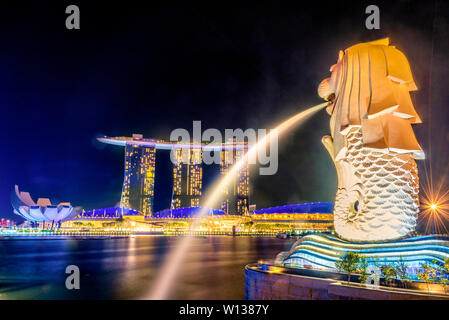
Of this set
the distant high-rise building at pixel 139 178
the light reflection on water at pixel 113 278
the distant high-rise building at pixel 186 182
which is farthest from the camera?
the distant high-rise building at pixel 186 182

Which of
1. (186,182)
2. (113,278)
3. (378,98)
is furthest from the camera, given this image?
(186,182)

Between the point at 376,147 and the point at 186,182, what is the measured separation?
105065 mm

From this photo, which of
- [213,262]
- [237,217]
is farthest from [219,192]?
[213,262]

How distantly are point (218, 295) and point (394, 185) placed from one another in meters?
6.91

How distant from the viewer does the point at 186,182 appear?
115 m

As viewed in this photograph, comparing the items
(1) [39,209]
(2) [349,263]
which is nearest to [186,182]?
(1) [39,209]

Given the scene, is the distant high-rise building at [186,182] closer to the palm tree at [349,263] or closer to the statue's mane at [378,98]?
the statue's mane at [378,98]

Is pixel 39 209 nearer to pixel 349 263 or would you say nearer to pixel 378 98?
pixel 349 263

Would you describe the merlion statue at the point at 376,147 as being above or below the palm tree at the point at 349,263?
above

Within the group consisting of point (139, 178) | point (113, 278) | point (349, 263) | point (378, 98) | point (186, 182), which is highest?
point (378, 98)

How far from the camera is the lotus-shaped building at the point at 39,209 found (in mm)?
60447

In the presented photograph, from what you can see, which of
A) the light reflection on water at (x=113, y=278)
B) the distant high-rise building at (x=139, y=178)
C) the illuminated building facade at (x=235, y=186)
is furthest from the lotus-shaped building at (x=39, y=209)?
the illuminated building facade at (x=235, y=186)

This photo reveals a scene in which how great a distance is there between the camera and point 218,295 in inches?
492
